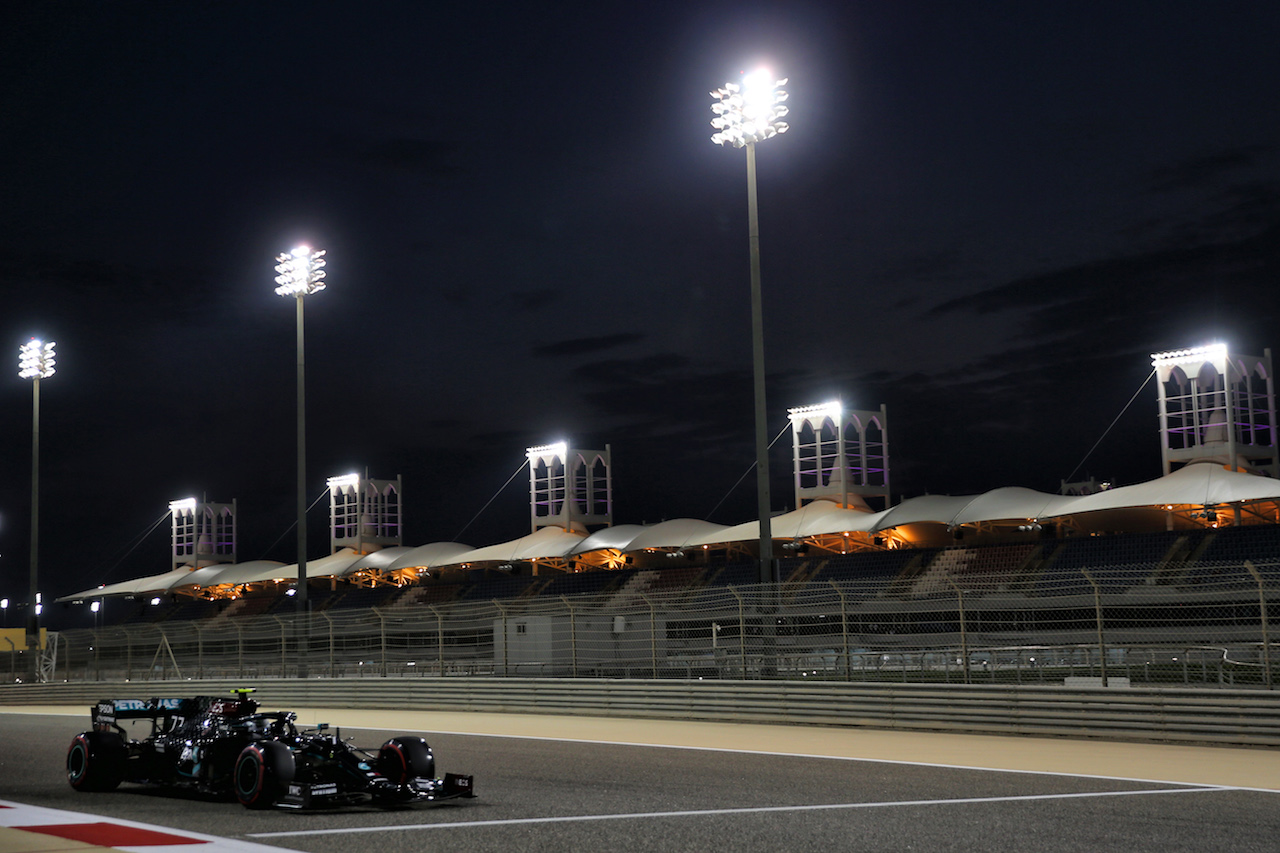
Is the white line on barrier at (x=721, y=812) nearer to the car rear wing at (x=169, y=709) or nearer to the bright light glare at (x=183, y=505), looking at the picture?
the car rear wing at (x=169, y=709)

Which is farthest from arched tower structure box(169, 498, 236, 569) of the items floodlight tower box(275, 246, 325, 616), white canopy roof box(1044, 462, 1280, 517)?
white canopy roof box(1044, 462, 1280, 517)

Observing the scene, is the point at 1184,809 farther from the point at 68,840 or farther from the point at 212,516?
the point at 212,516

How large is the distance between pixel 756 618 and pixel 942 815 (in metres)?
9.61

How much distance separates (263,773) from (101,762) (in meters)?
2.42

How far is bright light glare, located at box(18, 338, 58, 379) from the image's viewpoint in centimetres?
4069

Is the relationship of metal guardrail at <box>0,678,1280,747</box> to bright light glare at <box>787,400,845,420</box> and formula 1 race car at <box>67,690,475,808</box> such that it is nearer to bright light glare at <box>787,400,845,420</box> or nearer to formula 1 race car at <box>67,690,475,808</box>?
formula 1 race car at <box>67,690,475,808</box>

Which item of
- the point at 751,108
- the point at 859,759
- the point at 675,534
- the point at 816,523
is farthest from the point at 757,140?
the point at 675,534

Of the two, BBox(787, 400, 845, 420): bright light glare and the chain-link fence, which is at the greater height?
BBox(787, 400, 845, 420): bright light glare

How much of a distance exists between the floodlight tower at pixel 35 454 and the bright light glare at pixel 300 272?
9.03 metres

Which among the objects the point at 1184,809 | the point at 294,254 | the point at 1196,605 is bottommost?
the point at 1184,809

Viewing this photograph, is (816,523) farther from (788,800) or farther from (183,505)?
(183,505)

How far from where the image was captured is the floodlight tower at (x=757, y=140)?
779 inches

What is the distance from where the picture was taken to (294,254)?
3247cm

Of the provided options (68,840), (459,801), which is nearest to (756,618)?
(459,801)
